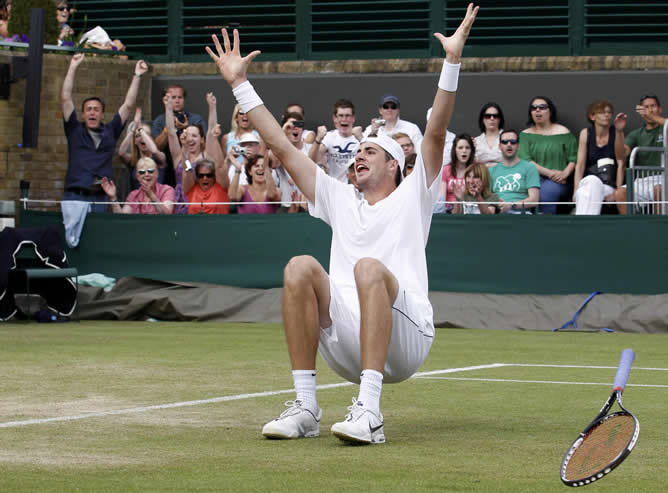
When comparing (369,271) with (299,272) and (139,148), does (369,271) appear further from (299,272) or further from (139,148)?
(139,148)

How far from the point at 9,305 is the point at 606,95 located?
8.23 metres

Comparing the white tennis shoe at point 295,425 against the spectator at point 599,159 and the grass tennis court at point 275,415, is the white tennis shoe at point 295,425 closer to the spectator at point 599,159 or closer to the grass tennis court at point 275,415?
the grass tennis court at point 275,415

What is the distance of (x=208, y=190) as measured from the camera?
16.3 m

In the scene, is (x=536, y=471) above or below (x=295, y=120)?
below

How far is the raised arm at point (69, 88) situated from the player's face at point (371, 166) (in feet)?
34.7

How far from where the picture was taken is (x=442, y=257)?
49.4 feet

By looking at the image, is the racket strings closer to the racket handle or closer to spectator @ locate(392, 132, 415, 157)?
the racket handle

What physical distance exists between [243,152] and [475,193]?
3008mm

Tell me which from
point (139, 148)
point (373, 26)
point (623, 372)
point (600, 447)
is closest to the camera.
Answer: point (600, 447)

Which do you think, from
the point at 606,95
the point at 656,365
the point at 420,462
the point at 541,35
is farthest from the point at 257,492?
the point at 541,35

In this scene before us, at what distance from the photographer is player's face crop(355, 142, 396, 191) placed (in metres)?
6.73

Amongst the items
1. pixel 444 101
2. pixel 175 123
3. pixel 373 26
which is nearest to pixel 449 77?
pixel 444 101

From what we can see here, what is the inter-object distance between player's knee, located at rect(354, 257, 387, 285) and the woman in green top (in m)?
9.76

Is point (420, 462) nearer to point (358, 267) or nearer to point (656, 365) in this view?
point (358, 267)
